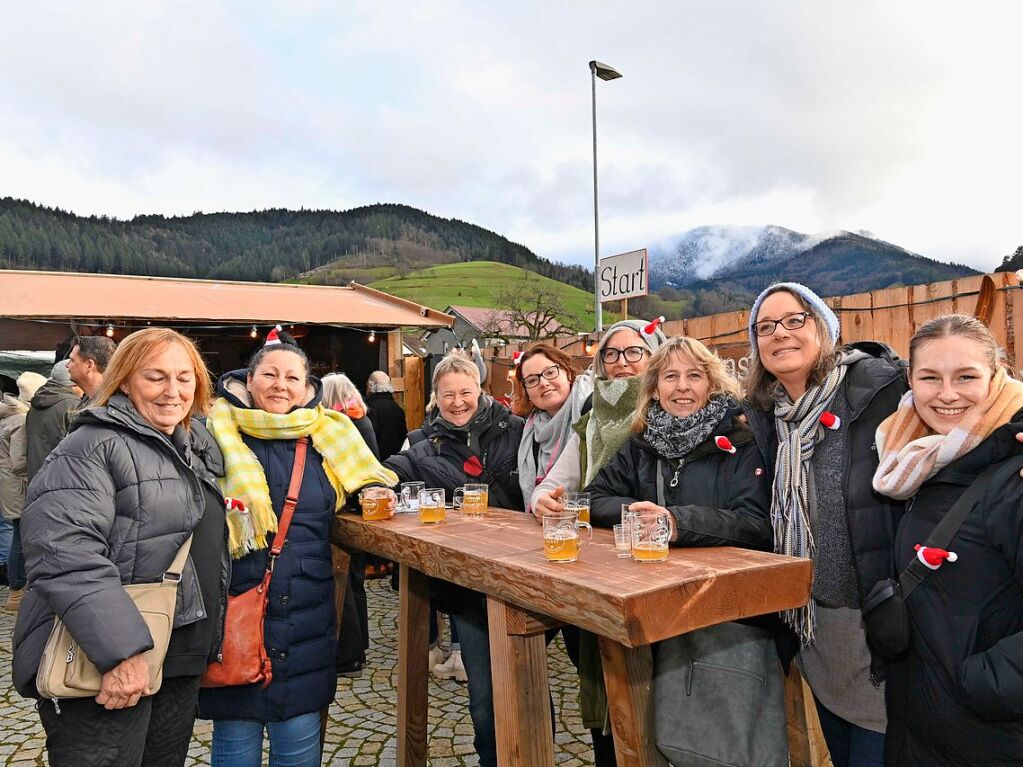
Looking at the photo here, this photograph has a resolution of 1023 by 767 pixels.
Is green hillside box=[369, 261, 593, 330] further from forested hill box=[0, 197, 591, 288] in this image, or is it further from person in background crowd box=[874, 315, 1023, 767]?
person in background crowd box=[874, 315, 1023, 767]

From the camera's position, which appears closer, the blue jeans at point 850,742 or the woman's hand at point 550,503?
the blue jeans at point 850,742

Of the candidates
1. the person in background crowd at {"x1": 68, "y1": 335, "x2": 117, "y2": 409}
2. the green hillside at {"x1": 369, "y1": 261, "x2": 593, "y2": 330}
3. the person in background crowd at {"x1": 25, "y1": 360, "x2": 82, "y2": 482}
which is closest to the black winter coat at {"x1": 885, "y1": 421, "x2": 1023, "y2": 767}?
the person in background crowd at {"x1": 68, "y1": 335, "x2": 117, "y2": 409}

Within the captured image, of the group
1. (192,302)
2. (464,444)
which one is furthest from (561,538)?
(192,302)

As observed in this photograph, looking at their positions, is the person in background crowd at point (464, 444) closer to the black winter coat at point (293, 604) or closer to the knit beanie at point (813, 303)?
the black winter coat at point (293, 604)

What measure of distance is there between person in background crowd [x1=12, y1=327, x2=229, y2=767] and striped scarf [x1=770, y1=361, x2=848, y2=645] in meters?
1.79

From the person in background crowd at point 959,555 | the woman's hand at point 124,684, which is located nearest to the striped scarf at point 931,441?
the person in background crowd at point 959,555

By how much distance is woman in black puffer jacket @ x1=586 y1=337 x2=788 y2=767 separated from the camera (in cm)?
186

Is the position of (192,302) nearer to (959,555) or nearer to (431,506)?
(431,506)

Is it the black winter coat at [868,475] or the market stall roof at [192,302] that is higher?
the market stall roof at [192,302]

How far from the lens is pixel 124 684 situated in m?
1.76

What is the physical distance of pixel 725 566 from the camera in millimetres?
1723

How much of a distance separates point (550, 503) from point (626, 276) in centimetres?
551

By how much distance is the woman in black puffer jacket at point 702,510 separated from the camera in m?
1.86

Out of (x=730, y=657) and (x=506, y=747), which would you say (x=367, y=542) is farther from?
(x=730, y=657)
